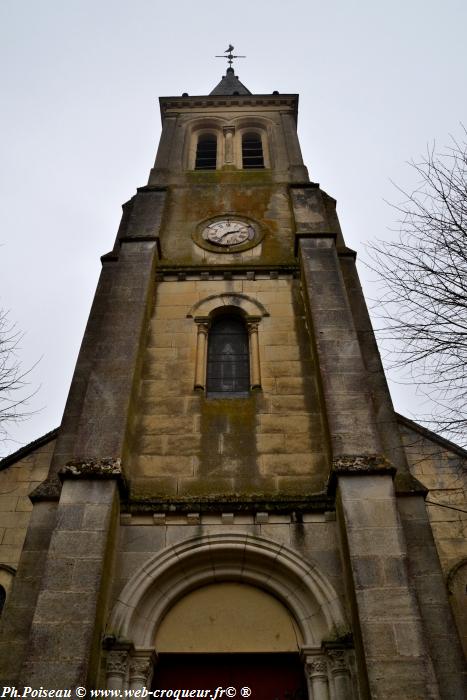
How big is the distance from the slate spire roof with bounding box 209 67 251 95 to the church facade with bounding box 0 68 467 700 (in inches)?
591

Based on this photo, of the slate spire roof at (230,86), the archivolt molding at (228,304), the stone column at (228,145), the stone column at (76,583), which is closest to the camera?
the stone column at (76,583)

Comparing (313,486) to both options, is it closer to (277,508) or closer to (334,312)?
(277,508)

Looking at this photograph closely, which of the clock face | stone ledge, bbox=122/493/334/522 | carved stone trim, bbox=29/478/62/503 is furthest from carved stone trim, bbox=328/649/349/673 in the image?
the clock face

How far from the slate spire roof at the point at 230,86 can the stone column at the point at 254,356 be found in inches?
636

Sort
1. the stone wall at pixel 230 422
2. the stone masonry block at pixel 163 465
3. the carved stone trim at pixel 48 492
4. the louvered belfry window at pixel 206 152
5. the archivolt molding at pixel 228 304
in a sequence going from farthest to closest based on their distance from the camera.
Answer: the louvered belfry window at pixel 206 152 < the archivolt molding at pixel 228 304 < the stone masonry block at pixel 163 465 < the stone wall at pixel 230 422 < the carved stone trim at pixel 48 492

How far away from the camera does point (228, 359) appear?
11.6 metres

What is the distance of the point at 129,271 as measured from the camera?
12.3 m

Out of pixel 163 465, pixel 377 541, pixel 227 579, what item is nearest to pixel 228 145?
pixel 163 465

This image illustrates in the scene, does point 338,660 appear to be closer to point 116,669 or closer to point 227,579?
point 227,579

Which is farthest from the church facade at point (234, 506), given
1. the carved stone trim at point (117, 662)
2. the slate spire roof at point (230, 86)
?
the slate spire roof at point (230, 86)

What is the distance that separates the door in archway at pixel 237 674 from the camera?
7898 millimetres

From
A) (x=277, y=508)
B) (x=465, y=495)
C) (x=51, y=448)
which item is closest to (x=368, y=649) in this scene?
(x=277, y=508)

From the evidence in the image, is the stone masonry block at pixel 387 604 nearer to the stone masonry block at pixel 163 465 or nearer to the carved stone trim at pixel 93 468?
the stone masonry block at pixel 163 465

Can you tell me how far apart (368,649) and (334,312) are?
18.6ft
